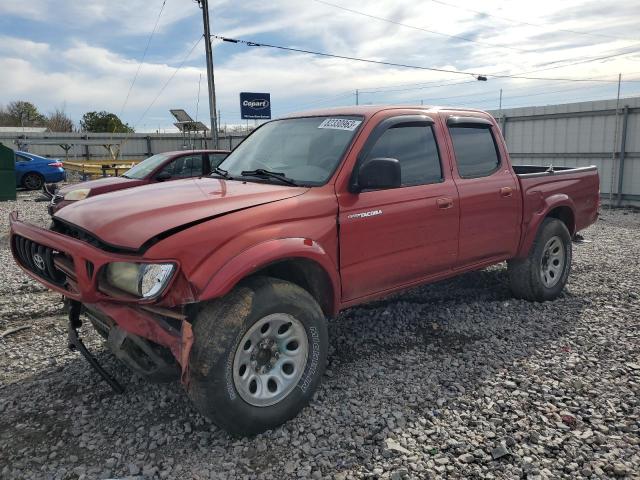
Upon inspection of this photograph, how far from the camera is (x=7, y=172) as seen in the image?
1480cm

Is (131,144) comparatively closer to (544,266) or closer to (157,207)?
(544,266)

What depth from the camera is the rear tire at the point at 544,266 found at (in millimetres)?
5109

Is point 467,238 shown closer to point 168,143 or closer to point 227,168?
point 227,168

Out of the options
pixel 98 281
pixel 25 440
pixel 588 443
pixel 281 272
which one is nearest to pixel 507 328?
pixel 588 443

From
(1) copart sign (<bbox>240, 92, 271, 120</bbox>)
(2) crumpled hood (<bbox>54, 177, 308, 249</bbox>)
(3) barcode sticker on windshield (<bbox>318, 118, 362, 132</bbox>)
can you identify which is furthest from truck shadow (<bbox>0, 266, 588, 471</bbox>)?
(1) copart sign (<bbox>240, 92, 271, 120</bbox>)

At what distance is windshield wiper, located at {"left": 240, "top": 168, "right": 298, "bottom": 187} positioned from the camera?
3491mm

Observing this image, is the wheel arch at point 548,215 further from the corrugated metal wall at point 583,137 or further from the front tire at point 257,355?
the corrugated metal wall at point 583,137

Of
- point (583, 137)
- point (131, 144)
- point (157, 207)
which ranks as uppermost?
point (131, 144)

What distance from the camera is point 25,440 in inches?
116

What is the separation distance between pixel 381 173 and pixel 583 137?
1251 cm

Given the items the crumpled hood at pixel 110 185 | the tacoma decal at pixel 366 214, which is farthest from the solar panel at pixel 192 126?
the tacoma decal at pixel 366 214

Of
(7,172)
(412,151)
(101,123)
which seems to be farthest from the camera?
(101,123)

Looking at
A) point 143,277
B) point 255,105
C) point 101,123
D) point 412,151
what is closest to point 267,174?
point 412,151

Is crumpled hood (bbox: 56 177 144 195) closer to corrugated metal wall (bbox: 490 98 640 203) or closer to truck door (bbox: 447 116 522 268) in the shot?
truck door (bbox: 447 116 522 268)
